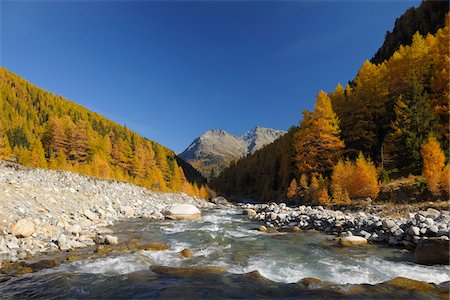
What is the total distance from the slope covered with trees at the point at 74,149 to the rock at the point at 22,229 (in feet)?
159

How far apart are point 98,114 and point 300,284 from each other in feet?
510

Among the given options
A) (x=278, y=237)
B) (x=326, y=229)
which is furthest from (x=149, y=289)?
(x=326, y=229)

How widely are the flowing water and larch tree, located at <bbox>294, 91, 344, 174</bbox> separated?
24.5m

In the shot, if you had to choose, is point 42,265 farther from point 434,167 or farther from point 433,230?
point 434,167

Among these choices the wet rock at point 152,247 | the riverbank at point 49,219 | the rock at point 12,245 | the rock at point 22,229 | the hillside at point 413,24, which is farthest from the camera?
the hillside at point 413,24

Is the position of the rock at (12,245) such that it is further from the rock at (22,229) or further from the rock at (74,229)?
the rock at (74,229)

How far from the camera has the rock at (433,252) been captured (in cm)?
1082

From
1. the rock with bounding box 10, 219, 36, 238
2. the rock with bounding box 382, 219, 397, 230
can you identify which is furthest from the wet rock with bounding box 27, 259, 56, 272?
the rock with bounding box 382, 219, 397, 230

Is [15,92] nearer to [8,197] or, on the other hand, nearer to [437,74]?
[8,197]

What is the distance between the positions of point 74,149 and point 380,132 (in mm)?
69261

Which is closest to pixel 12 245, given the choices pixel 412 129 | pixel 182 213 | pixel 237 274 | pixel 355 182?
pixel 237 274

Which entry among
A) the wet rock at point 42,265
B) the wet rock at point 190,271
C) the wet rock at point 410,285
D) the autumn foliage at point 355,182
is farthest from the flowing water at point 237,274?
the autumn foliage at point 355,182

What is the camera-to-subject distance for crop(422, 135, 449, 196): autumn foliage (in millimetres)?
21688

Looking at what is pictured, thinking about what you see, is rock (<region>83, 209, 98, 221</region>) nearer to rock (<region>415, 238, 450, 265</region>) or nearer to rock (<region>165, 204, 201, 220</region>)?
rock (<region>165, 204, 201, 220</region>)
